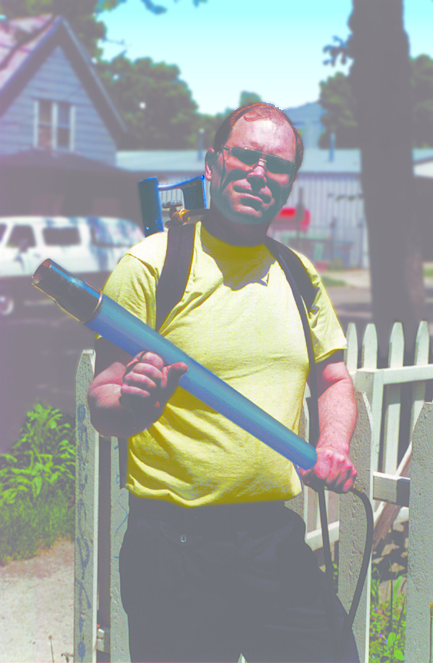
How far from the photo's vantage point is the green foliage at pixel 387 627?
2947 mm

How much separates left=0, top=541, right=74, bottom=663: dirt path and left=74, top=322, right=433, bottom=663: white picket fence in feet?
1.65

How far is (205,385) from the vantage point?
1.56 metres

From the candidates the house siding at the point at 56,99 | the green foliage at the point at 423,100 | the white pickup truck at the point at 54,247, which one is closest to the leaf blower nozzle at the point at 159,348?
the white pickup truck at the point at 54,247

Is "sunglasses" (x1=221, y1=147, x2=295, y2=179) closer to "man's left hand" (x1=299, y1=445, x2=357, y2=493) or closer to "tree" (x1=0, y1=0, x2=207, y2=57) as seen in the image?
"man's left hand" (x1=299, y1=445, x2=357, y2=493)

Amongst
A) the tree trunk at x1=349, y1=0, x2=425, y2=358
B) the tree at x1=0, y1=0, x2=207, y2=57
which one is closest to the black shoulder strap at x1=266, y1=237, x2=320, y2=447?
the tree trunk at x1=349, y1=0, x2=425, y2=358

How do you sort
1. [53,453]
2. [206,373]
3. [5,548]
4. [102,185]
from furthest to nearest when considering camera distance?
[102,185], [53,453], [5,548], [206,373]

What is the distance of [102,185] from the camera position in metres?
27.1

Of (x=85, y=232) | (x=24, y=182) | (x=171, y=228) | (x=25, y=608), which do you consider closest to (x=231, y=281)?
(x=171, y=228)

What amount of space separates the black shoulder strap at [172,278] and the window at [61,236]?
1675 centimetres

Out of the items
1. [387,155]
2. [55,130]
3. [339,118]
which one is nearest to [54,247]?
[55,130]

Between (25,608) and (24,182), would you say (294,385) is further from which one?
(24,182)

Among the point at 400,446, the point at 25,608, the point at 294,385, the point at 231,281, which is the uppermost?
the point at 231,281

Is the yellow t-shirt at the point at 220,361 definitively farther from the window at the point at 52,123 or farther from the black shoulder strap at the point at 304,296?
the window at the point at 52,123

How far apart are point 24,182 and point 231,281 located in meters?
24.3
